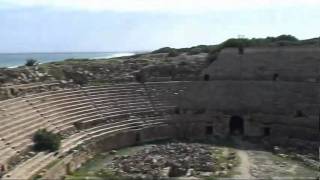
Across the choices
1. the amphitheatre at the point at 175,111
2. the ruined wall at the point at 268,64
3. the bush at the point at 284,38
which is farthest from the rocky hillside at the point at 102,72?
the bush at the point at 284,38

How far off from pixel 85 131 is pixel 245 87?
1181 centimetres

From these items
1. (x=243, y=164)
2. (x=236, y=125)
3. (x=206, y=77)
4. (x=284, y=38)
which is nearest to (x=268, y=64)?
(x=206, y=77)

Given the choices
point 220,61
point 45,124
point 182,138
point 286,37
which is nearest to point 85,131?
point 45,124

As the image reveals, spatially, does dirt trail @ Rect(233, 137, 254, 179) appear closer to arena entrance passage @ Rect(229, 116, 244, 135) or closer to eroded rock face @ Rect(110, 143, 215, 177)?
eroded rock face @ Rect(110, 143, 215, 177)

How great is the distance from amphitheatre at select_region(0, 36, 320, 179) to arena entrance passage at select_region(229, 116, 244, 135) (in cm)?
6

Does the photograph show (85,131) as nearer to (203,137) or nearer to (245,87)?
(203,137)

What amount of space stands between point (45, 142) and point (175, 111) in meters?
11.5

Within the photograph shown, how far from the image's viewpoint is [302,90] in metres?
34.0

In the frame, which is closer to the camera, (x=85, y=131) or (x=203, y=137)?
(x=85, y=131)

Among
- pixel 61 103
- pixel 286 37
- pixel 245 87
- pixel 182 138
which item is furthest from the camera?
pixel 286 37

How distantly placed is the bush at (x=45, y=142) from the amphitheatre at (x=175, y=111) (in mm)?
313

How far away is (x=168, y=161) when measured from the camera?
2528cm

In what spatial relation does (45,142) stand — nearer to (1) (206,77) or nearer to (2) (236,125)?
(2) (236,125)

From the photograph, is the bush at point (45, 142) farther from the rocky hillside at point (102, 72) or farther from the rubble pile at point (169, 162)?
the rocky hillside at point (102, 72)
